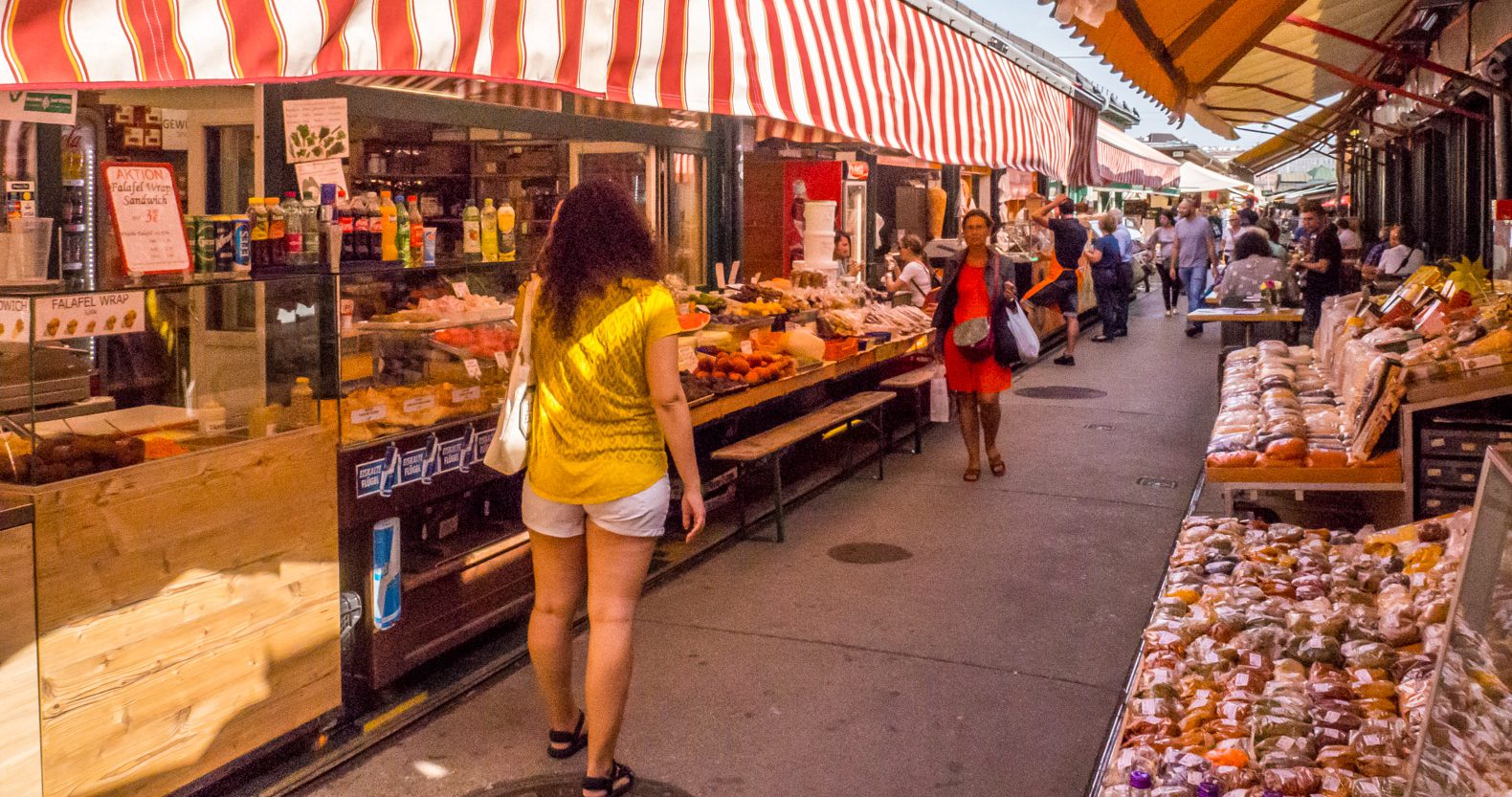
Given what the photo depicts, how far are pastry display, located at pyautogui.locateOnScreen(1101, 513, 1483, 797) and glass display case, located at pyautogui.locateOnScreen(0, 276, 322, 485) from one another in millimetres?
2885

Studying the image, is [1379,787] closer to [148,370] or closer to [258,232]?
[148,370]

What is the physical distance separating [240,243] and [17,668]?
6.58 feet

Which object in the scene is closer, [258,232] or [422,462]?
[422,462]

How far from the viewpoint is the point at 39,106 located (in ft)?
16.7

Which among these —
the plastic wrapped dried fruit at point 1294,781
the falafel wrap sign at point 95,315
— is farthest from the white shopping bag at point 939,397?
the plastic wrapped dried fruit at point 1294,781

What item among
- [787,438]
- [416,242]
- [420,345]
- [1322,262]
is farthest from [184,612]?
[1322,262]

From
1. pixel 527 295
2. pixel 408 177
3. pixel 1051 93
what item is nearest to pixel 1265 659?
pixel 527 295

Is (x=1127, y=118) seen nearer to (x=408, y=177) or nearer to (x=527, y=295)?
(x=408, y=177)

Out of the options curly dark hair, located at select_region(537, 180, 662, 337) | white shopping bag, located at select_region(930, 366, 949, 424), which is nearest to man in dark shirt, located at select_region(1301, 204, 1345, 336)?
white shopping bag, located at select_region(930, 366, 949, 424)

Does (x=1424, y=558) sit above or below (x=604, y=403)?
below

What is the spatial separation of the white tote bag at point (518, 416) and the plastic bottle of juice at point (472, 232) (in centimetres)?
263

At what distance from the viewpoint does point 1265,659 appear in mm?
3828

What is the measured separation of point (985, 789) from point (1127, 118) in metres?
26.9

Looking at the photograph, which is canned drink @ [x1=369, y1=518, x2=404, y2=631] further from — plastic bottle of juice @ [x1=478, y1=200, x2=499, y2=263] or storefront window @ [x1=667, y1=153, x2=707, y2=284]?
storefront window @ [x1=667, y1=153, x2=707, y2=284]
